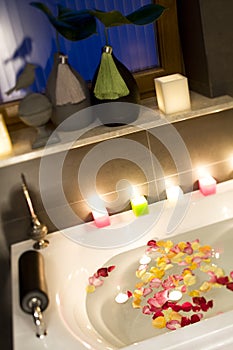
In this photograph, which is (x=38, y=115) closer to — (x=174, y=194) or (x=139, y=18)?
(x=139, y=18)

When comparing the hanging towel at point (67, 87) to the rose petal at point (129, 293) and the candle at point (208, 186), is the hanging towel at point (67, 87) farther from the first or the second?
the rose petal at point (129, 293)

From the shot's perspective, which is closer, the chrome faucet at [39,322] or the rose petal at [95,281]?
the chrome faucet at [39,322]

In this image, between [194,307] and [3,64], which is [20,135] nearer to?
[3,64]

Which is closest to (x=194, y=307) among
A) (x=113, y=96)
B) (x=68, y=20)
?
(x=113, y=96)

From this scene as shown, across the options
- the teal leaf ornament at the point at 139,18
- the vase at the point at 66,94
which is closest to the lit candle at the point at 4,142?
the vase at the point at 66,94

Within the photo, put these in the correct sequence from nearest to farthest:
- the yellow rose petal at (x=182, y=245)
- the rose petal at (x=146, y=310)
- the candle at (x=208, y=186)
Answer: the rose petal at (x=146, y=310) < the yellow rose petal at (x=182, y=245) < the candle at (x=208, y=186)

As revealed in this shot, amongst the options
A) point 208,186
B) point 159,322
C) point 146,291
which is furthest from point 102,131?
point 159,322

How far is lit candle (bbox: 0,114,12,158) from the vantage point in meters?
1.59

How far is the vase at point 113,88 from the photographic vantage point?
5.23ft

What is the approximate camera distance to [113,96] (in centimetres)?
161

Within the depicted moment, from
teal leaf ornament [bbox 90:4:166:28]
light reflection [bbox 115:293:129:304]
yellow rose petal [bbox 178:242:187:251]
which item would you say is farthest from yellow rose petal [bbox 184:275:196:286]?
teal leaf ornament [bbox 90:4:166:28]

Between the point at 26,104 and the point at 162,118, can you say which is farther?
the point at 162,118

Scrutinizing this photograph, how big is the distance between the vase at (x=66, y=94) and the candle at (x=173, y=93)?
30 centimetres

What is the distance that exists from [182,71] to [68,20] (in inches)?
24.9
